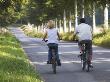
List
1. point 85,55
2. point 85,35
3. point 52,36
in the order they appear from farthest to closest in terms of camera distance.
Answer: point 85,35
point 85,55
point 52,36

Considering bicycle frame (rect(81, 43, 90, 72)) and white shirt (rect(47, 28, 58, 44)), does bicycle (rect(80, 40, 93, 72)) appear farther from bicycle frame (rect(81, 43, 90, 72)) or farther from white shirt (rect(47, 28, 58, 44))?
white shirt (rect(47, 28, 58, 44))

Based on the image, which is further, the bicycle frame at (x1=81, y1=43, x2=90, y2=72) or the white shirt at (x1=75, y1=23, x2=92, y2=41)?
the white shirt at (x1=75, y1=23, x2=92, y2=41)

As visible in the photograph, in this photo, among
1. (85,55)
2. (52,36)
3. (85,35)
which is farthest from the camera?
(85,35)

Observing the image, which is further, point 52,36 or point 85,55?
point 85,55

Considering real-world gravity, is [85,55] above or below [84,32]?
below

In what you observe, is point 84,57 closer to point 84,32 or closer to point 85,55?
point 85,55

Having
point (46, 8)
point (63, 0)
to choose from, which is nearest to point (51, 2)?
point (46, 8)

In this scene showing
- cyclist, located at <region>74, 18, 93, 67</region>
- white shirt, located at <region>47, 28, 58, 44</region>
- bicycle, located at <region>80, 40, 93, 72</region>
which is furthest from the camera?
cyclist, located at <region>74, 18, 93, 67</region>

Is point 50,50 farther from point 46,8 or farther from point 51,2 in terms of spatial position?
point 46,8

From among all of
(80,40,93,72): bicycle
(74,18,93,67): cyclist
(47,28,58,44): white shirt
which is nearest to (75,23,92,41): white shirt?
(74,18,93,67): cyclist

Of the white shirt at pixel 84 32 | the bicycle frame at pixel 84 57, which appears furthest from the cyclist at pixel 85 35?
the bicycle frame at pixel 84 57

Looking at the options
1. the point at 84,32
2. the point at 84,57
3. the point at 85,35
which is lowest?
the point at 84,57

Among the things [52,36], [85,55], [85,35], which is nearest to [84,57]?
[85,55]

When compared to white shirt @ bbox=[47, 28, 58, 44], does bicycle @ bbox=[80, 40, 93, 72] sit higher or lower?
lower
